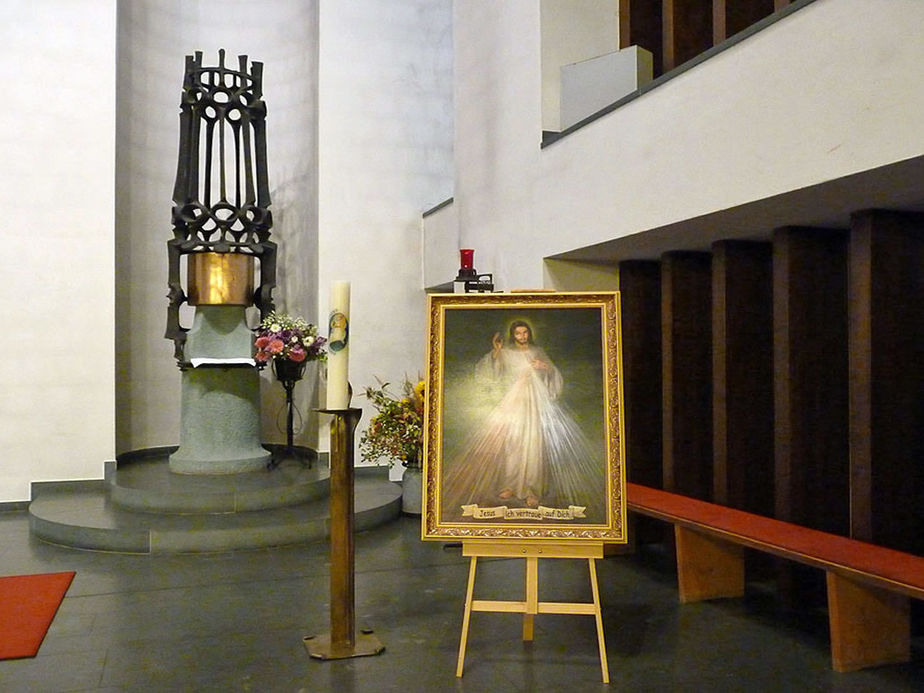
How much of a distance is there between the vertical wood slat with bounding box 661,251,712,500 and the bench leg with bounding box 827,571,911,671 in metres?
1.74

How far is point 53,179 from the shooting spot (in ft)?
23.3

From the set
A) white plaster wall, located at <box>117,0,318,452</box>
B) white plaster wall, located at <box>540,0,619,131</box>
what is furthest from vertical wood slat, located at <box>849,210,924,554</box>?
white plaster wall, located at <box>117,0,318,452</box>

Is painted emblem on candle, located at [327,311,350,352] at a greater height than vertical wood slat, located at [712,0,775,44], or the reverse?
vertical wood slat, located at [712,0,775,44]

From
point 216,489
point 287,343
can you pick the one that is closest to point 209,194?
point 287,343

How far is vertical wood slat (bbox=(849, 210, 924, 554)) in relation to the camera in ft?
12.4

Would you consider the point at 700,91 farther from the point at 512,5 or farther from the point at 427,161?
the point at 427,161

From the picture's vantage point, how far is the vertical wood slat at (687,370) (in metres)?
5.13

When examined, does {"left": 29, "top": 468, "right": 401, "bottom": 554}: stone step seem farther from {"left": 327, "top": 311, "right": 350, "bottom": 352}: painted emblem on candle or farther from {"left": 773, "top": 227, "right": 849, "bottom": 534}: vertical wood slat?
{"left": 773, "top": 227, "right": 849, "bottom": 534}: vertical wood slat

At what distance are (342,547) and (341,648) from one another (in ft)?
1.39

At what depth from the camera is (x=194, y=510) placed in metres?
6.02

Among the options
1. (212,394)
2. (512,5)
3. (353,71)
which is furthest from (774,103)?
(353,71)

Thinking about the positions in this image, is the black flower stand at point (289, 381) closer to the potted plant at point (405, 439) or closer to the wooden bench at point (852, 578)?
the potted plant at point (405, 439)

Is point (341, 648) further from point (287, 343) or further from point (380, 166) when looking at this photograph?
point (380, 166)

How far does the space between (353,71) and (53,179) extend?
9.32ft
